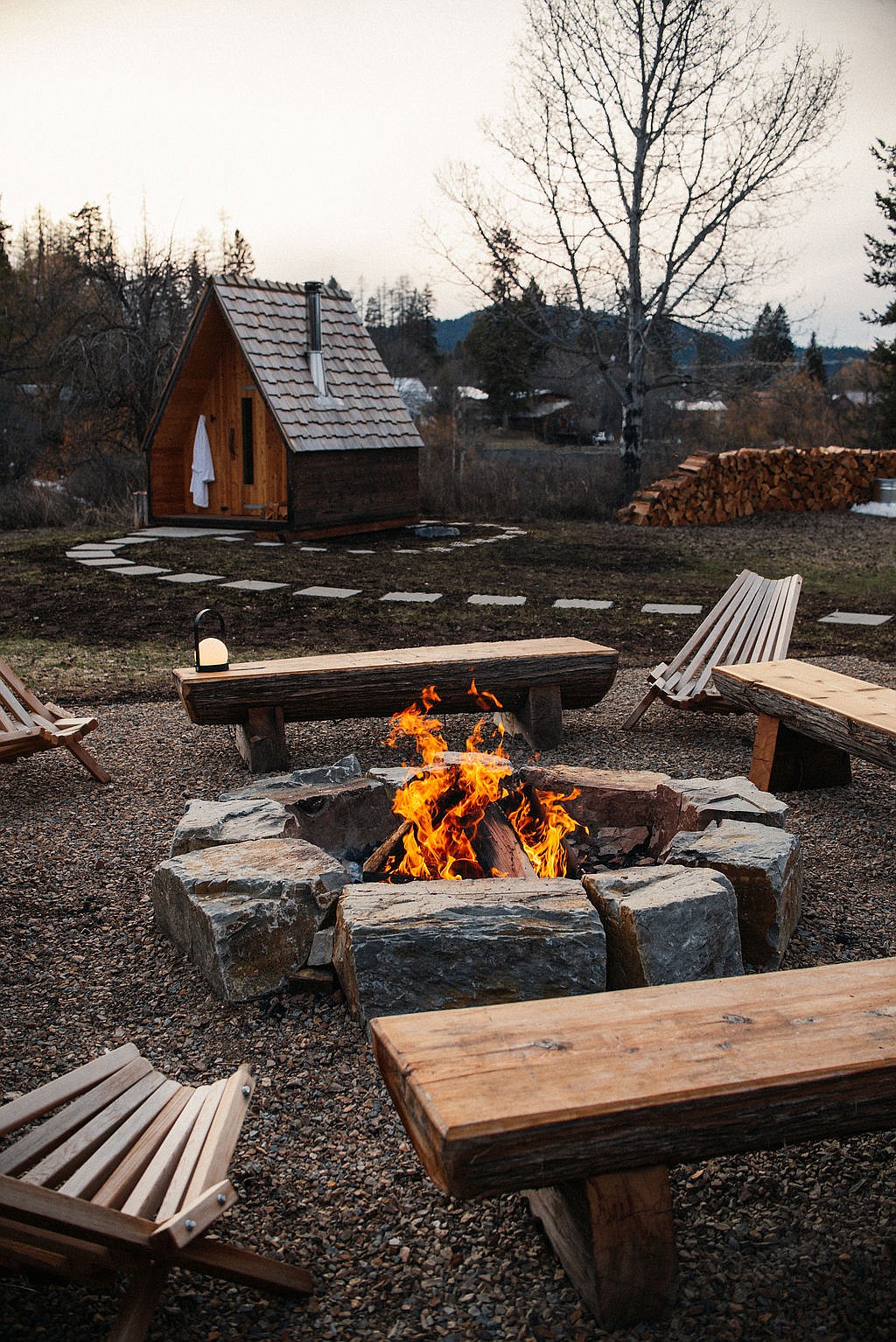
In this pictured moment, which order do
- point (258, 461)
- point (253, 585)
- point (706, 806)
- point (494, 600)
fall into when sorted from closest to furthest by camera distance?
point (706, 806), point (494, 600), point (253, 585), point (258, 461)

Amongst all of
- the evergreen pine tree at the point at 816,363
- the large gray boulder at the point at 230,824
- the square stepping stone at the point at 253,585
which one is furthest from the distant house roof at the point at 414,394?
the large gray boulder at the point at 230,824

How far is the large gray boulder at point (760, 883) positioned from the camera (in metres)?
3.35

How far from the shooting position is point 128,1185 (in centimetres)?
186

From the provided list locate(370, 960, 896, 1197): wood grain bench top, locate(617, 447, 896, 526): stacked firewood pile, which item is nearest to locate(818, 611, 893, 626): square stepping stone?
locate(617, 447, 896, 526): stacked firewood pile

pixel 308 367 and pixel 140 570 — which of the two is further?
pixel 308 367

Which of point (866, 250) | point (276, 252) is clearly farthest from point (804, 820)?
point (276, 252)

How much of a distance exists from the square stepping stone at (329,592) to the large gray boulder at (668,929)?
6.92 m

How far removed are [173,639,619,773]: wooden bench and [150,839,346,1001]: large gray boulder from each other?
1.63 m

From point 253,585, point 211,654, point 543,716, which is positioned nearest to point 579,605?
point 253,585

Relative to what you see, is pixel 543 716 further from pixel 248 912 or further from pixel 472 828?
pixel 248 912

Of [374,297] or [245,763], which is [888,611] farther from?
[374,297]

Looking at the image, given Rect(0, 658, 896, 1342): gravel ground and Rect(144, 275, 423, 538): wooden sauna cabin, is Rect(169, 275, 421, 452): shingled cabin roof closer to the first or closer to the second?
Rect(144, 275, 423, 538): wooden sauna cabin

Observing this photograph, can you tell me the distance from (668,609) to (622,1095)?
7.97m

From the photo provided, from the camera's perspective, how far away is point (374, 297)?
55.0 metres
